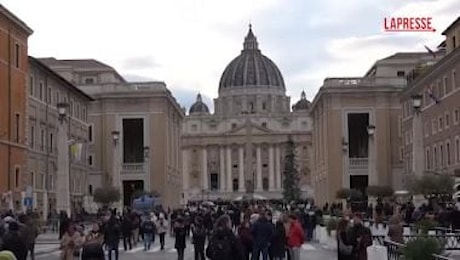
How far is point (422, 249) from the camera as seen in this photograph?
15.0 meters

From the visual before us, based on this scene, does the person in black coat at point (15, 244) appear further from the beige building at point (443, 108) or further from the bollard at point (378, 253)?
the beige building at point (443, 108)

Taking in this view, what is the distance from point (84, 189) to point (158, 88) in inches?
932

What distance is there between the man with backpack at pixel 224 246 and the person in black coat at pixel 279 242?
25.7ft

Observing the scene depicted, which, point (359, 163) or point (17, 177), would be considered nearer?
point (17, 177)

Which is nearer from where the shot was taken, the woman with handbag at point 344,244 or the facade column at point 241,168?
the woman with handbag at point 344,244

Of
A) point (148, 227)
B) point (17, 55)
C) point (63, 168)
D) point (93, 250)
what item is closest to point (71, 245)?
point (93, 250)

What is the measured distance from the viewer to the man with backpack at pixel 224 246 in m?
16.3

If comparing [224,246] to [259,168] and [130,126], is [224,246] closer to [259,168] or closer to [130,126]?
[130,126]

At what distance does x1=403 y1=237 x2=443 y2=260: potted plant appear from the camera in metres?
14.9

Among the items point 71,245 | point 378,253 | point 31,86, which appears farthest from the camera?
point 31,86

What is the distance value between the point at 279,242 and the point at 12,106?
3535 centimetres

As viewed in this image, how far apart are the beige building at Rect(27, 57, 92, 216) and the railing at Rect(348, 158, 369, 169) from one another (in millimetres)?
31555

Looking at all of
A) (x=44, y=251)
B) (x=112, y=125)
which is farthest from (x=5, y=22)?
(x=112, y=125)

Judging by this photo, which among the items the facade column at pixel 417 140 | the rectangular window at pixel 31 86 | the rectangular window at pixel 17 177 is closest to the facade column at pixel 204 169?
the rectangular window at pixel 31 86
